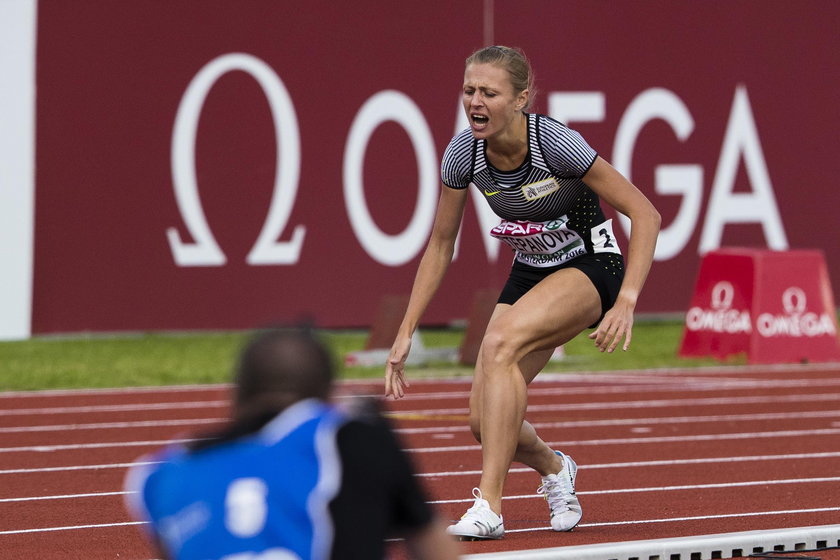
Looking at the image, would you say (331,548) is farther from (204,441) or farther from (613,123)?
(613,123)

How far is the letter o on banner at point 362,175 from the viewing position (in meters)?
16.0

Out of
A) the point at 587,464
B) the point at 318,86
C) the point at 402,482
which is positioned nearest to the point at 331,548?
the point at 402,482

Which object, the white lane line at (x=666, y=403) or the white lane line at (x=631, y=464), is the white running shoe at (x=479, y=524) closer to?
the white lane line at (x=631, y=464)

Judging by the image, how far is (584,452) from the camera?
9.09 metres

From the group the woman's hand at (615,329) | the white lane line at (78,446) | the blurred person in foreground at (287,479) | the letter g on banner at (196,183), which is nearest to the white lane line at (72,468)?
the white lane line at (78,446)

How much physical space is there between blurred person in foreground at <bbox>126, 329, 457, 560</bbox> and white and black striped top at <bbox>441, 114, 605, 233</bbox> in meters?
3.38

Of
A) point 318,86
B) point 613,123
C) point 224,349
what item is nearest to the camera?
point 224,349

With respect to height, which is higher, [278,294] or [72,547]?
[72,547]

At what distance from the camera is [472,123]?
600cm

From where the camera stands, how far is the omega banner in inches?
594

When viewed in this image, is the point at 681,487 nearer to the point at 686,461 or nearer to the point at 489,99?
the point at 686,461

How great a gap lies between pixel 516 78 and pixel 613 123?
11205mm

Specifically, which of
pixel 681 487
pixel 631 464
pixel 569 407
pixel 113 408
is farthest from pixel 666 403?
pixel 113 408

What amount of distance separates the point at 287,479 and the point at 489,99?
137 inches
